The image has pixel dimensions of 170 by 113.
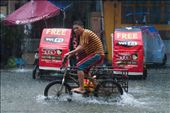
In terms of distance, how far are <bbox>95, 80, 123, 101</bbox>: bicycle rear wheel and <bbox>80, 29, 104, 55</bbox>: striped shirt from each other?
70 centimetres

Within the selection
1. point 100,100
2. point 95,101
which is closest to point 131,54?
point 100,100

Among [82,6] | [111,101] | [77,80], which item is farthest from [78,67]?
[82,6]

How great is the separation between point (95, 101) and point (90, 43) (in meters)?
1.31

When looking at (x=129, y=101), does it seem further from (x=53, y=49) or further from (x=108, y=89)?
(x=53, y=49)

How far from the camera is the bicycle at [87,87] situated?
1169cm

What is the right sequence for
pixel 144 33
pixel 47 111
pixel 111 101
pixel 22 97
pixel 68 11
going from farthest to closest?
pixel 68 11 < pixel 144 33 < pixel 22 97 < pixel 111 101 < pixel 47 111

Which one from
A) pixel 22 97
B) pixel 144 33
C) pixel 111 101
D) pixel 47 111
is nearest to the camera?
pixel 47 111

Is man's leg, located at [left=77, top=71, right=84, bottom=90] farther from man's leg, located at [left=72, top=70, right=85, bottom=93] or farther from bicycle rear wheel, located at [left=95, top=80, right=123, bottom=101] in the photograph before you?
bicycle rear wheel, located at [left=95, top=80, right=123, bottom=101]

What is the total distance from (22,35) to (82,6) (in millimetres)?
2650

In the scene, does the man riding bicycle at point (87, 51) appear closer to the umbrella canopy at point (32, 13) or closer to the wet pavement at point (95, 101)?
the wet pavement at point (95, 101)

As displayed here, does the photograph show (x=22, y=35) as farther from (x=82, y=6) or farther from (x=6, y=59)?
(x=82, y=6)

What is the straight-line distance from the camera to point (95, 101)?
456 inches

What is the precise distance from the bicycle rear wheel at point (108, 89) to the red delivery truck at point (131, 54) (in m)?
3.48

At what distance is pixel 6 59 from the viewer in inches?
787
